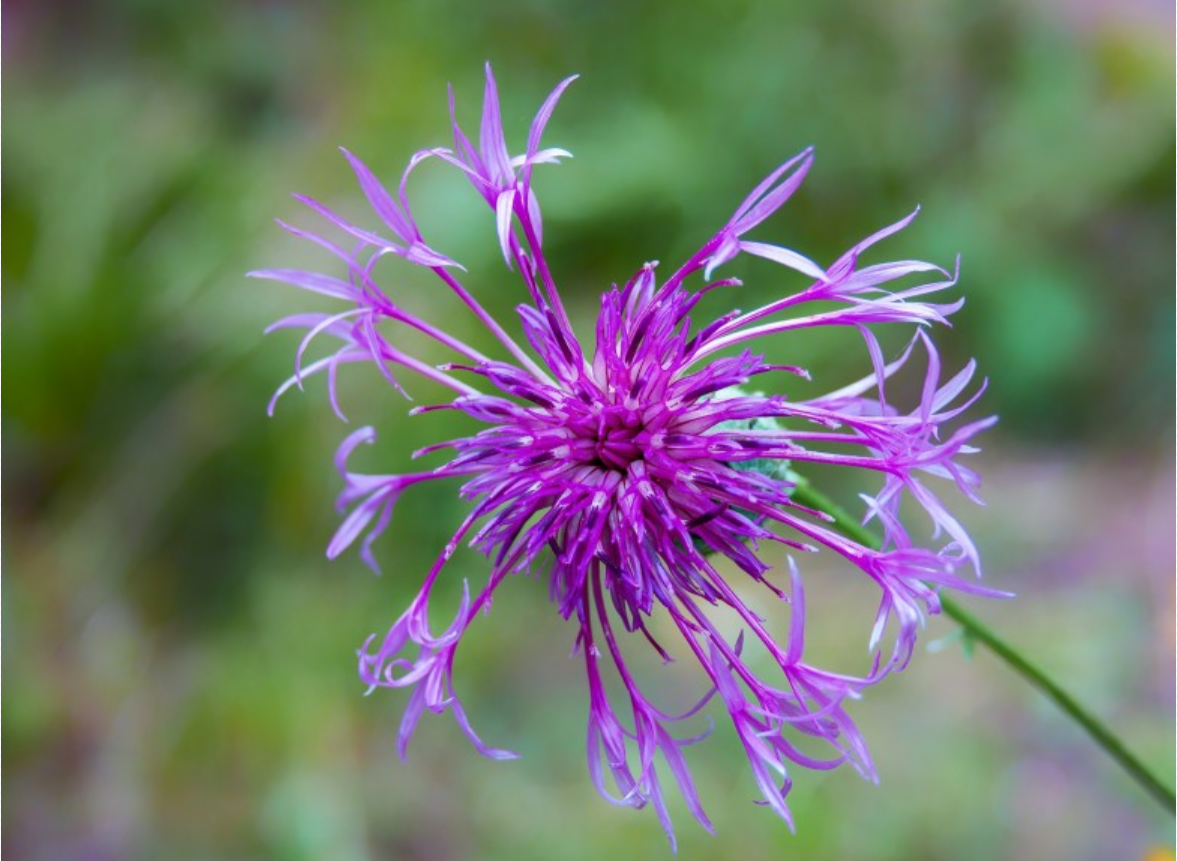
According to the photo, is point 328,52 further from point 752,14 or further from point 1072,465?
point 1072,465

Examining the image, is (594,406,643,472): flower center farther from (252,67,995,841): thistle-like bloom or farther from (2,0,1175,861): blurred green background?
(2,0,1175,861): blurred green background

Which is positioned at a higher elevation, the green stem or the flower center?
the flower center

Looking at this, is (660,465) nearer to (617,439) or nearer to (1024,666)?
(617,439)

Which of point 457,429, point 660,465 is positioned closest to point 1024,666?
point 660,465

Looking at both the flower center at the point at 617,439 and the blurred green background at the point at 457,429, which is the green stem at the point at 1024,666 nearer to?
the flower center at the point at 617,439

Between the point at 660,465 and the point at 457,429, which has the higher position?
the point at 660,465

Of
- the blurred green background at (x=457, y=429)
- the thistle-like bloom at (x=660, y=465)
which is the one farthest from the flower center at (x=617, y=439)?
the blurred green background at (x=457, y=429)

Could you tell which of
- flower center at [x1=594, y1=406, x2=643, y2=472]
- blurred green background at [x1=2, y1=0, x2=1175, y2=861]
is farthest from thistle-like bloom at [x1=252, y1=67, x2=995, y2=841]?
blurred green background at [x1=2, y1=0, x2=1175, y2=861]

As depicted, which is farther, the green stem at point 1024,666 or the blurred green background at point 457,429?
the blurred green background at point 457,429
